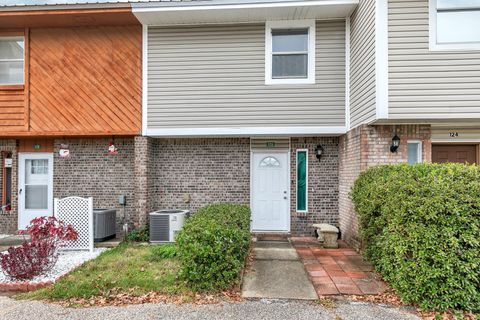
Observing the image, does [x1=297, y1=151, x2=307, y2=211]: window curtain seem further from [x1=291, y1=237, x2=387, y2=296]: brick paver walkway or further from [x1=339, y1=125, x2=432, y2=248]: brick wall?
[x1=339, y1=125, x2=432, y2=248]: brick wall

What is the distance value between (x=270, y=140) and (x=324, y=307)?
4733mm

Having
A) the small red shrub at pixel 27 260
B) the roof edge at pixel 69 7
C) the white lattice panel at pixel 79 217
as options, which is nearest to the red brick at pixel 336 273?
the small red shrub at pixel 27 260

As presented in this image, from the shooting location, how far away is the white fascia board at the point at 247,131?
6.97m

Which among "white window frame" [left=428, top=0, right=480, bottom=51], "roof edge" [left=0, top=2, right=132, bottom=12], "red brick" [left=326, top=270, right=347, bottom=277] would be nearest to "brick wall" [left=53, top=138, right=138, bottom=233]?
"roof edge" [left=0, top=2, right=132, bottom=12]

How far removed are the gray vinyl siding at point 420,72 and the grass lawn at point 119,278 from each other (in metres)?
4.92

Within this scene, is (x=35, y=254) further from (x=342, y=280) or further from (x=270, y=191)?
(x=270, y=191)

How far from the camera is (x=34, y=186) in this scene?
8.04 metres

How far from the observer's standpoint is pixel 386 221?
15.1 ft

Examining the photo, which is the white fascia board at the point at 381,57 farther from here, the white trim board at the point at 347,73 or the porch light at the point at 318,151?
the porch light at the point at 318,151

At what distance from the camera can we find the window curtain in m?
7.74

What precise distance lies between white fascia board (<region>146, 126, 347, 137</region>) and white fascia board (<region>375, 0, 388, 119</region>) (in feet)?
5.34

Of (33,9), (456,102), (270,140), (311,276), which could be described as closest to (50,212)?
(33,9)

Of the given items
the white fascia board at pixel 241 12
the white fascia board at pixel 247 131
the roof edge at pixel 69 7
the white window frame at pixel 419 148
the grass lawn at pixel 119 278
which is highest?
the roof edge at pixel 69 7

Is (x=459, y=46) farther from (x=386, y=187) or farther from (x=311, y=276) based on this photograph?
(x=311, y=276)
